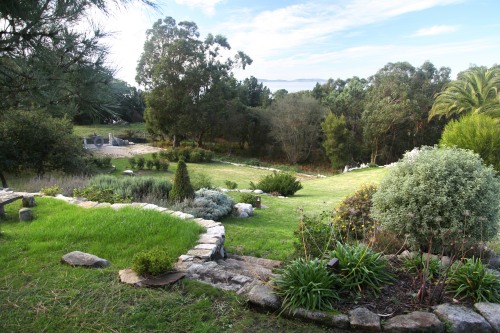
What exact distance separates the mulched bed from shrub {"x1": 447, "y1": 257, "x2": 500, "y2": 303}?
0.10 metres

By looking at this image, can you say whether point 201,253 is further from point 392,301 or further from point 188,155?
point 188,155

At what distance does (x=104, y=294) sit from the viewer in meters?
3.10

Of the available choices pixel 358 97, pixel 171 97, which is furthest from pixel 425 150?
pixel 358 97

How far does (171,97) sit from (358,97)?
15030 millimetres

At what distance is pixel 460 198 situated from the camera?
4.40 m

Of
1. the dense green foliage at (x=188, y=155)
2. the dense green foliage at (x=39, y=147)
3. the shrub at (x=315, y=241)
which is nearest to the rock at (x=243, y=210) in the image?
the shrub at (x=315, y=241)

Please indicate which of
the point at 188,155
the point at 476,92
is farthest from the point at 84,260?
the point at 188,155

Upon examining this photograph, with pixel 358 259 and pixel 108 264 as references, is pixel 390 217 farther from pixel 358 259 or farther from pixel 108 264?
pixel 108 264

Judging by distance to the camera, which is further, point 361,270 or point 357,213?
point 357,213

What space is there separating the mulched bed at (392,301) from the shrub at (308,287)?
0.13m

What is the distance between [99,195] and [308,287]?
5534 millimetres

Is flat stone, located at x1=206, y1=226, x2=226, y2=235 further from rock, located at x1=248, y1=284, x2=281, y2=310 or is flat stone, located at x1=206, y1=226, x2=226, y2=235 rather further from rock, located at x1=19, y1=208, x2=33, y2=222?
rock, located at x1=19, y1=208, x2=33, y2=222

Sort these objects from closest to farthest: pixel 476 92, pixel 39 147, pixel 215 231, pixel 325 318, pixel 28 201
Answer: pixel 325 318, pixel 215 231, pixel 28 201, pixel 39 147, pixel 476 92

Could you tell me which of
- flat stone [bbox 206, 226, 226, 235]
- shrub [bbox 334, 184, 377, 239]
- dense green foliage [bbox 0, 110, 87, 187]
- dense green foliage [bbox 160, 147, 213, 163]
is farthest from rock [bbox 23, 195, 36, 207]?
dense green foliage [bbox 160, 147, 213, 163]
